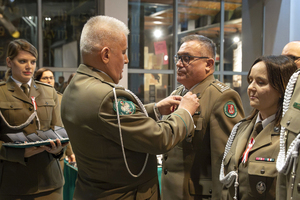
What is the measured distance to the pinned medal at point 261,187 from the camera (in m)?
1.49

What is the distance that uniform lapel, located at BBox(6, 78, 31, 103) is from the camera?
2.35 m

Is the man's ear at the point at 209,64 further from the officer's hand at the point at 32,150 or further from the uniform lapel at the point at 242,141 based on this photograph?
the officer's hand at the point at 32,150

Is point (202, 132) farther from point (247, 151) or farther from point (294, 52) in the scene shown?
point (294, 52)

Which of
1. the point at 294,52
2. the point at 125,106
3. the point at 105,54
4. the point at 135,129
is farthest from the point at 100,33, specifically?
the point at 294,52

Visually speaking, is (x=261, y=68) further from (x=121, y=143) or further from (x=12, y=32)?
(x=12, y=32)

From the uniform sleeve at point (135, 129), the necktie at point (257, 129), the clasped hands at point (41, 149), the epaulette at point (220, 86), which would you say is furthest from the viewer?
the clasped hands at point (41, 149)

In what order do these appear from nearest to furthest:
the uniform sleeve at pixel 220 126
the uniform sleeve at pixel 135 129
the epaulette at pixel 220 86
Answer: the uniform sleeve at pixel 135 129 < the uniform sleeve at pixel 220 126 < the epaulette at pixel 220 86

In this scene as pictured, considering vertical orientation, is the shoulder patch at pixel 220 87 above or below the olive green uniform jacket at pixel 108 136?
above

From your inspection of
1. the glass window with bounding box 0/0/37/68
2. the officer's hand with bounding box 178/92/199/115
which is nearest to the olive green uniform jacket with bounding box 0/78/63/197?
the officer's hand with bounding box 178/92/199/115

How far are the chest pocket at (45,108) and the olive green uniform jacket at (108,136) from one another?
91cm

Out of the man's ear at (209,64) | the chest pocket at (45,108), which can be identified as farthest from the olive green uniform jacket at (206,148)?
the chest pocket at (45,108)

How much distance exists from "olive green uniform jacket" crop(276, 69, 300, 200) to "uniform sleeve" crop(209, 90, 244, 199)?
2.27ft

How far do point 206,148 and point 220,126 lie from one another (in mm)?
187

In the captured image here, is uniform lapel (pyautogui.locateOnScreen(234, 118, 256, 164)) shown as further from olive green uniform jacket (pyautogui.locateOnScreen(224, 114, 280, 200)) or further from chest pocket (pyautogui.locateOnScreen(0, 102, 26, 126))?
chest pocket (pyautogui.locateOnScreen(0, 102, 26, 126))
